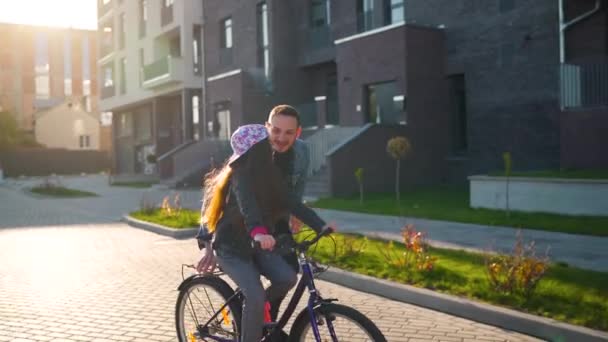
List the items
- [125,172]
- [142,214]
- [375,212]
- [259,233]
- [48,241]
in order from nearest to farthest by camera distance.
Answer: [259,233] → [48,241] → [375,212] → [142,214] → [125,172]

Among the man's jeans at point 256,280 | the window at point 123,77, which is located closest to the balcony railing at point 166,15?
the window at point 123,77

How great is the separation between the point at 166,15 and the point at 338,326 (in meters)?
33.8

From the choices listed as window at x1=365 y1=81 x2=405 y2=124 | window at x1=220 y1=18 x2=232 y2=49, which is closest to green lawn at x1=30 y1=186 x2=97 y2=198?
window at x1=220 y1=18 x2=232 y2=49

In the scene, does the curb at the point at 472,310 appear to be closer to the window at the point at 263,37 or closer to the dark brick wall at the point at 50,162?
the window at the point at 263,37

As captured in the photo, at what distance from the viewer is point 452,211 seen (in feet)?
44.5

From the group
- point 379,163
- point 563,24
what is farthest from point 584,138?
point 379,163

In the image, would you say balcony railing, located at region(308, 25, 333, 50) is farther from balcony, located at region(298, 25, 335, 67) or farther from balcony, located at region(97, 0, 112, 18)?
balcony, located at region(97, 0, 112, 18)

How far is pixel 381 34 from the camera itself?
19.7 metres

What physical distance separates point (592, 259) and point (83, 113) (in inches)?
2683

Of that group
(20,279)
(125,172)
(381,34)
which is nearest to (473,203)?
(381,34)

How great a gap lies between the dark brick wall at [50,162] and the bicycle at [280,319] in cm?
5377

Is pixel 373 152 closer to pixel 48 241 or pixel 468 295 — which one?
pixel 48 241

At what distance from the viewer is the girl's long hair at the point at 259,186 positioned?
141 inches

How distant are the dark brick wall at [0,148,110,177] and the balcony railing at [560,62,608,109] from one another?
48217 mm
